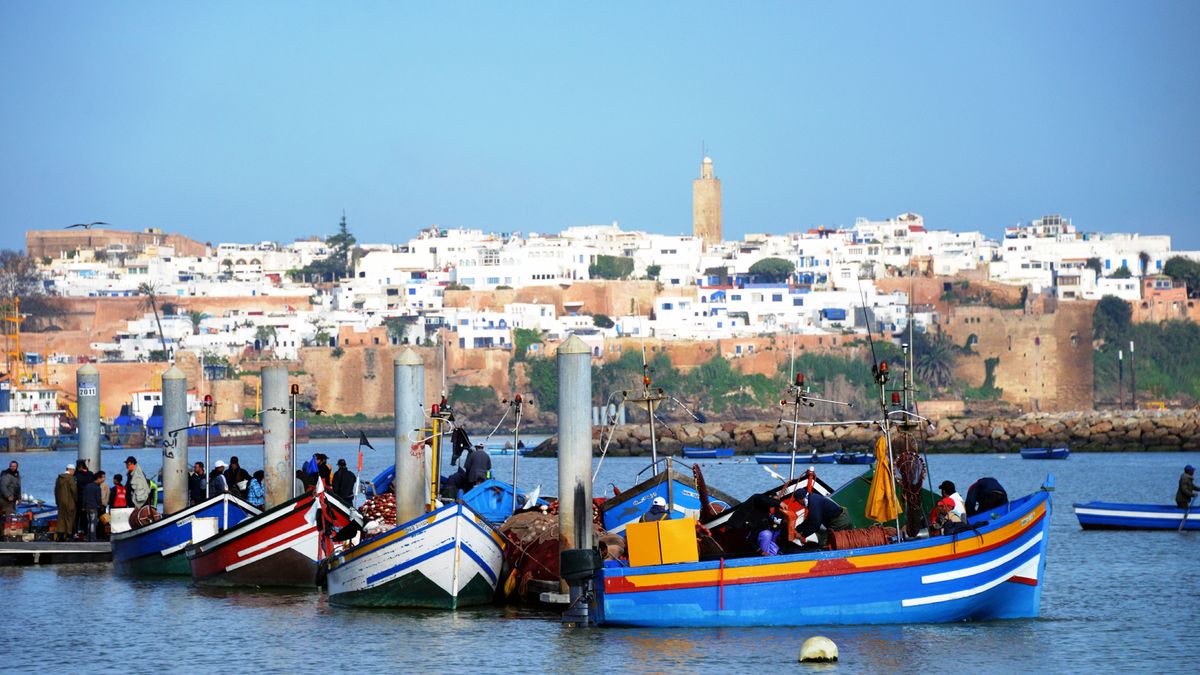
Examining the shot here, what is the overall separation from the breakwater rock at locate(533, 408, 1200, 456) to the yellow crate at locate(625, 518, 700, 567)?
4699cm

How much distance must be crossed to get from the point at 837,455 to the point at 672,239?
74834 mm

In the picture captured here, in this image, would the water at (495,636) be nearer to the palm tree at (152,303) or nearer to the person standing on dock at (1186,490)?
the person standing on dock at (1186,490)

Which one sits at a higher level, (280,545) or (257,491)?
(257,491)

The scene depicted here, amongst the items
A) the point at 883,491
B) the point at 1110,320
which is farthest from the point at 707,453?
the point at 883,491

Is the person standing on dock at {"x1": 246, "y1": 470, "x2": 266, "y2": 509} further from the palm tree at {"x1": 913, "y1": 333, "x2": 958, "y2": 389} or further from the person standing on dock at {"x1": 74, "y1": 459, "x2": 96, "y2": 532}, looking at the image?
the palm tree at {"x1": 913, "y1": 333, "x2": 958, "y2": 389}

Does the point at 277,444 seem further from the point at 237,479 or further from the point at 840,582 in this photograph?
the point at 840,582

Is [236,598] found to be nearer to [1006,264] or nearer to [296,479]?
[296,479]

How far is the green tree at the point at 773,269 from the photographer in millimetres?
122875

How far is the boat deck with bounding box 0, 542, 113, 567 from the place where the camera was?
23.3m

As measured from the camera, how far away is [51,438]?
252 feet

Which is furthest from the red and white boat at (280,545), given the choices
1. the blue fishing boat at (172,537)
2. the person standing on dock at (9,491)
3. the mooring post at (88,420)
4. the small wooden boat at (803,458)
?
the small wooden boat at (803,458)

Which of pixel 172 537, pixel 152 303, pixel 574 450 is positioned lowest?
pixel 172 537

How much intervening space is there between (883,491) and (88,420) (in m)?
12.0

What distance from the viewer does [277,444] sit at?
2220 cm
